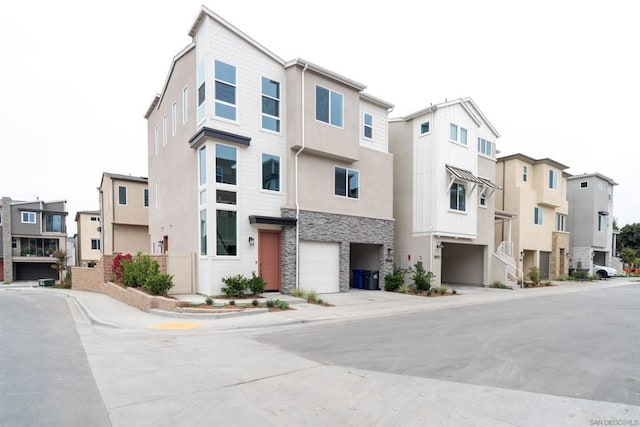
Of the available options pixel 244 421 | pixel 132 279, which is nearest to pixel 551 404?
pixel 244 421

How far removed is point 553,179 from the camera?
1141 inches

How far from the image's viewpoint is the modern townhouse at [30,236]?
123ft

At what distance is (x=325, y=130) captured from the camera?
15523 mm

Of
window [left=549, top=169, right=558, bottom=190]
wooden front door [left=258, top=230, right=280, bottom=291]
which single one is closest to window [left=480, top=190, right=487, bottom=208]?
window [left=549, top=169, right=558, bottom=190]

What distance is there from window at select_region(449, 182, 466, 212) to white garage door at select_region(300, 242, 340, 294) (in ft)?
25.4

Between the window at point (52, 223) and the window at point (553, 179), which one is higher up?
the window at point (553, 179)

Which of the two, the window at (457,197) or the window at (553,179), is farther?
the window at (553,179)

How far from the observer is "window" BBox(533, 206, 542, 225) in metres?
27.6

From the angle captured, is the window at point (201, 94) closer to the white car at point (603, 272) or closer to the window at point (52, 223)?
the window at point (52, 223)

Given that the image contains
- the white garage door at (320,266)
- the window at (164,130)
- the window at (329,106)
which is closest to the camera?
the window at (329,106)

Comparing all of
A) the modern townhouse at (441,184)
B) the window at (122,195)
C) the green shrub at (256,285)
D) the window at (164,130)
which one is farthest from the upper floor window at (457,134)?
the window at (122,195)

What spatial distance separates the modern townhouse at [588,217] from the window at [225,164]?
3453 cm

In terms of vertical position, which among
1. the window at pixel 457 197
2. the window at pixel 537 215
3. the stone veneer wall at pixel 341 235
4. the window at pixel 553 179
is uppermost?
the window at pixel 553 179

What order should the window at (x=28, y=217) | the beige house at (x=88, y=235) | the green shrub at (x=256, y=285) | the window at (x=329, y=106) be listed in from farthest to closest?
the window at (x=28, y=217) → the beige house at (x=88, y=235) → the window at (x=329, y=106) → the green shrub at (x=256, y=285)
